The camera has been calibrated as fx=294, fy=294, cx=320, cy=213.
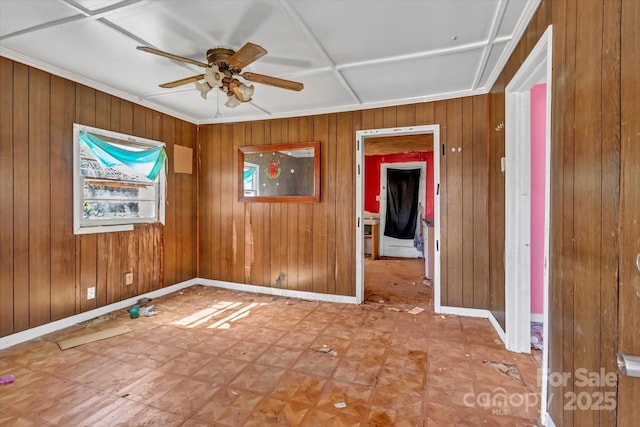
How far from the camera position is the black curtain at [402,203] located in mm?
6910

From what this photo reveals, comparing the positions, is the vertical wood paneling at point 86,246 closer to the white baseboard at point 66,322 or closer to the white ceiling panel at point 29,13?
the white baseboard at point 66,322

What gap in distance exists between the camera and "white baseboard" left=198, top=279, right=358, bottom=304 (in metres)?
3.72

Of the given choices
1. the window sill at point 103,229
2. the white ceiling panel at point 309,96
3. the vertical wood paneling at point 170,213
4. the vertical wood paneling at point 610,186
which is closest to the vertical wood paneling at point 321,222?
the white ceiling panel at point 309,96

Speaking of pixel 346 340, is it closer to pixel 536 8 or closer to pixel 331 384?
pixel 331 384

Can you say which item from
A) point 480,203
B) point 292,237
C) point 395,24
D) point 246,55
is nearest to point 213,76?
point 246,55

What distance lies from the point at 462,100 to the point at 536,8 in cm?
149

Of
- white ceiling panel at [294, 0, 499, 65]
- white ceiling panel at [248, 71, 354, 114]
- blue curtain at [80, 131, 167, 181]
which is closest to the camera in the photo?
white ceiling panel at [294, 0, 499, 65]

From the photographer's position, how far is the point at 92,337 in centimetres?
267

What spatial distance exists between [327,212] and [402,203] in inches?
146

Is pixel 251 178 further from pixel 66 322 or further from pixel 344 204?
pixel 66 322

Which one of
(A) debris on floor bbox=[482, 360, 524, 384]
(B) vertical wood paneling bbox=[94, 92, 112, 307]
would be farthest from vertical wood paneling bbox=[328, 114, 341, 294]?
(B) vertical wood paneling bbox=[94, 92, 112, 307]

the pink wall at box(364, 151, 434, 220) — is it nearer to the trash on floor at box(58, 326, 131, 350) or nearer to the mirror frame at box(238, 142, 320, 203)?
the mirror frame at box(238, 142, 320, 203)

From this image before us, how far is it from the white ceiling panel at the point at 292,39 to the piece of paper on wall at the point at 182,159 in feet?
3.32

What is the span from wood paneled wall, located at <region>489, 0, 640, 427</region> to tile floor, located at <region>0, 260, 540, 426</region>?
627 mm
